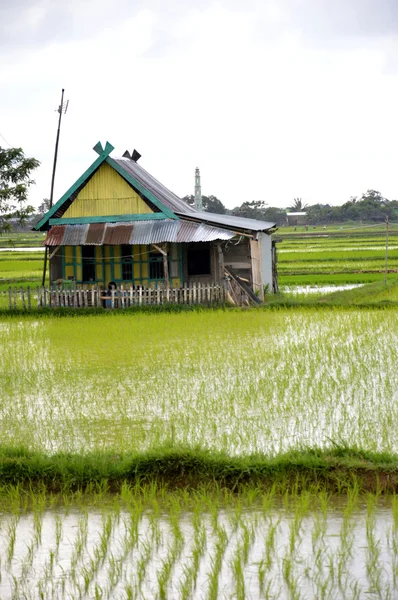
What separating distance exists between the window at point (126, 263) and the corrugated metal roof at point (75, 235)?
1.32m

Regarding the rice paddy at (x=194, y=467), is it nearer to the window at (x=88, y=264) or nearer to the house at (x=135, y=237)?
the house at (x=135, y=237)

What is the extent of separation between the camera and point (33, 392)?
10.4 metres

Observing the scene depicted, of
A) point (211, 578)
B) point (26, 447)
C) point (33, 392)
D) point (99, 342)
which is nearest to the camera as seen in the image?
point (211, 578)

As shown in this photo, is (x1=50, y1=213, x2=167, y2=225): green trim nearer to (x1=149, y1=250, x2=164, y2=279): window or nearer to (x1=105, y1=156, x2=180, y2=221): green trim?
(x1=105, y1=156, x2=180, y2=221): green trim

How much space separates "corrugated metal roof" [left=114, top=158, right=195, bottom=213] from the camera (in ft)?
72.3

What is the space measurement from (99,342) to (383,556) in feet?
32.7

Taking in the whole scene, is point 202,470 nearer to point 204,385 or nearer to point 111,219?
point 204,385

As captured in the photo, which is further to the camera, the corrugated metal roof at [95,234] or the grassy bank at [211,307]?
the corrugated metal roof at [95,234]

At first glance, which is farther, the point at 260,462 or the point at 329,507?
the point at 260,462

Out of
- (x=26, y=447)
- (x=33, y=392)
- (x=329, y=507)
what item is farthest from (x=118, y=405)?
(x=329, y=507)

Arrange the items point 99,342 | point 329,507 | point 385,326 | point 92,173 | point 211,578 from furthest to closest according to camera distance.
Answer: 1. point 92,173
2. point 385,326
3. point 99,342
4. point 329,507
5. point 211,578

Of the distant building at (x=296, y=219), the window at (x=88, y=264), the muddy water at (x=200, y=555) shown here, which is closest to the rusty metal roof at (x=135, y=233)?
the window at (x=88, y=264)

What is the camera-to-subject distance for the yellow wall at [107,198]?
22016mm

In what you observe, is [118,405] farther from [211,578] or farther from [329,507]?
[211,578]
